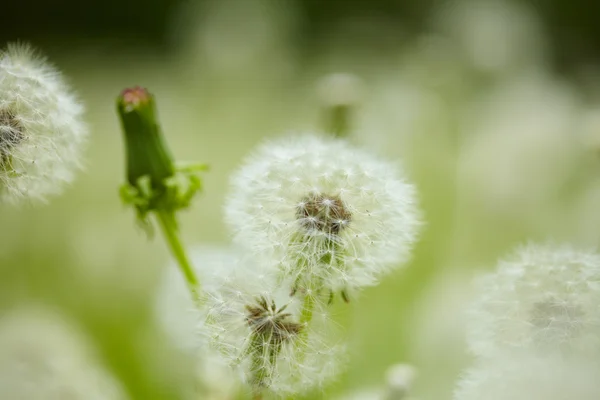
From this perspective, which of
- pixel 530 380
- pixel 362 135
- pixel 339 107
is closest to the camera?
pixel 530 380

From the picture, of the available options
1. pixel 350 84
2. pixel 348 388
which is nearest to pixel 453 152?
pixel 350 84

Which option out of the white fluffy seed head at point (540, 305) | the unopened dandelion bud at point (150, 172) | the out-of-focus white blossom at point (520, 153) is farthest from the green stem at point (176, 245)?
the out-of-focus white blossom at point (520, 153)

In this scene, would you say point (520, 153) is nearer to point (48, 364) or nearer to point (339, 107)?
point (339, 107)

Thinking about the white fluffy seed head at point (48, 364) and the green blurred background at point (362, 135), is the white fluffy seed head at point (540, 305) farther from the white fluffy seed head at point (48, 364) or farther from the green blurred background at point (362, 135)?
the white fluffy seed head at point (48, 364)

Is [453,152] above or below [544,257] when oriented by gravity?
above

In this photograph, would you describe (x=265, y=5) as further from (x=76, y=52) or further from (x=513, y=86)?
(x=513, y=86)

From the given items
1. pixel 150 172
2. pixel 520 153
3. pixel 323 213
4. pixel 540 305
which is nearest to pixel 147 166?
pixel 150 172
